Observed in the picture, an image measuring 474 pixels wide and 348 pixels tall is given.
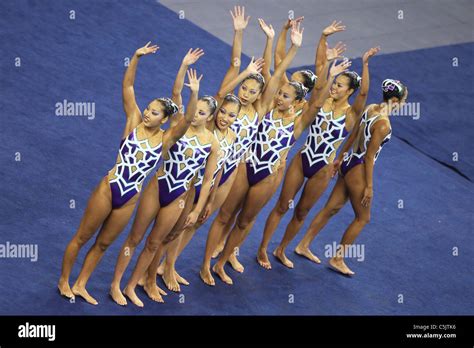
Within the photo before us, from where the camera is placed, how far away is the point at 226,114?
995 centimetres

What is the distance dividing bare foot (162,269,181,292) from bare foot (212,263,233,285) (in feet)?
1.76

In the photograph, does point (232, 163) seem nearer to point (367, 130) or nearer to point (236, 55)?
point (236, 55)

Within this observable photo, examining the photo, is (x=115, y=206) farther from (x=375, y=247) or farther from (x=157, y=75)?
(x=157, y=75)

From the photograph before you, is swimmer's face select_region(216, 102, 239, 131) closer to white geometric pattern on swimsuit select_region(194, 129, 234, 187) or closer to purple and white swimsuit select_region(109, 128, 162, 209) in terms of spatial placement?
white geometric pattern on swimsuit select_region(194, 129, 234, 187)

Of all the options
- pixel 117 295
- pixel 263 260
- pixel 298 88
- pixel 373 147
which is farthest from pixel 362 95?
pixel 117 295

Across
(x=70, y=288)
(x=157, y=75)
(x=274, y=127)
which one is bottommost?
(x=70, y=288)

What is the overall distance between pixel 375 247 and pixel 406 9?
24.0 ft

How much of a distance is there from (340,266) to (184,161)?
8.07 feet

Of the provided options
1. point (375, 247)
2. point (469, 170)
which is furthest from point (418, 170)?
point (375, 247)

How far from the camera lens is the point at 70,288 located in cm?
993

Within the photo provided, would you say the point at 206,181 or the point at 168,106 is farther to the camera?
the point at 206,181

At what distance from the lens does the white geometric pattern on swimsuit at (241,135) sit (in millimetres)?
10297

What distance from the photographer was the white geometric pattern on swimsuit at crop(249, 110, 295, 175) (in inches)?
415

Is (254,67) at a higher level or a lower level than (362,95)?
higher
